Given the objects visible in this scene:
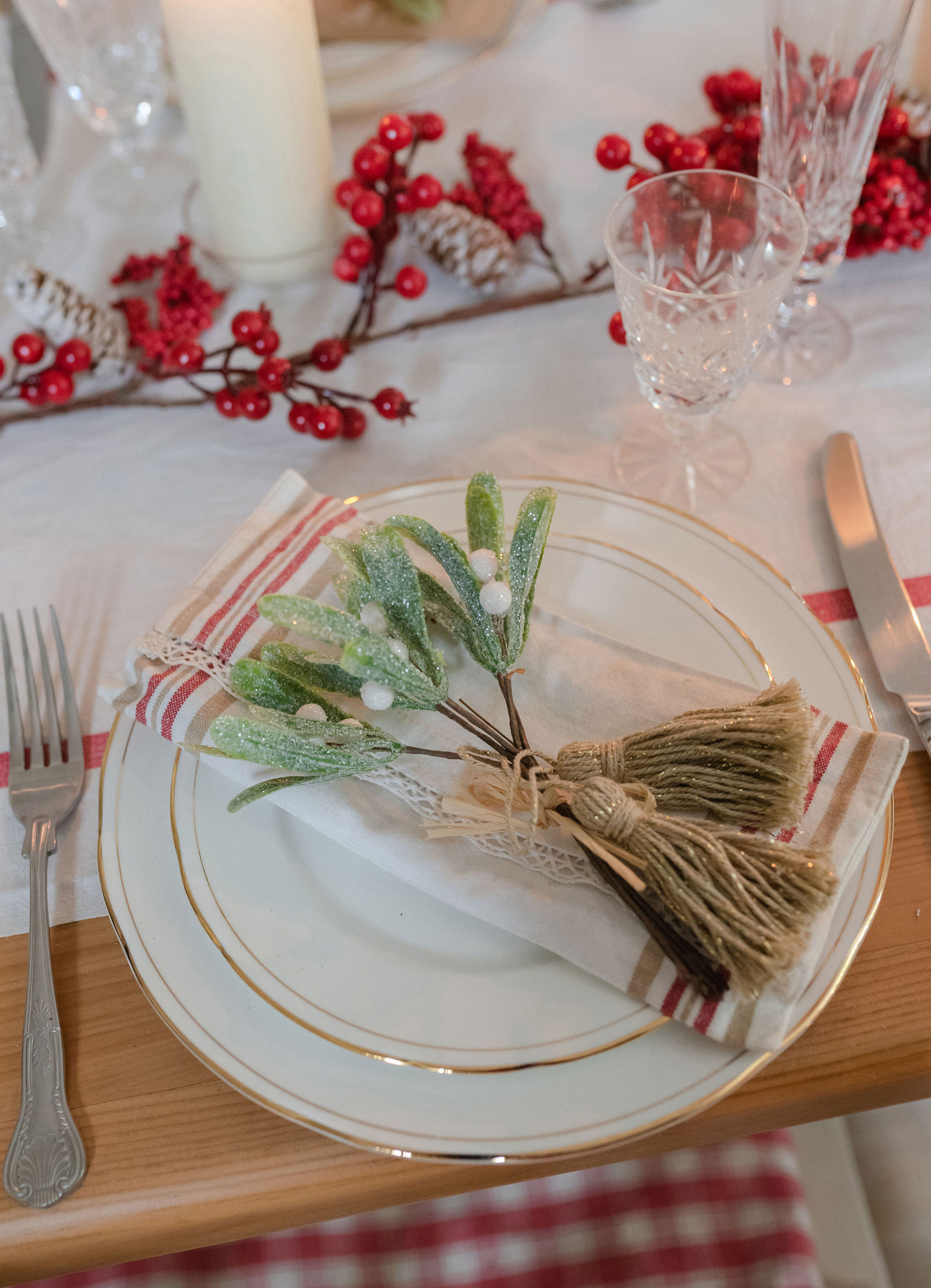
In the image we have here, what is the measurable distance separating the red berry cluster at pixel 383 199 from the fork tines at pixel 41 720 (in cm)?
39

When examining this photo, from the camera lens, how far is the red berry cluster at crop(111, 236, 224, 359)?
813mm

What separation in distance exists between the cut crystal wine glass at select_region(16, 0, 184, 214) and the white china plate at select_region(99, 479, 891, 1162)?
68 centimetres

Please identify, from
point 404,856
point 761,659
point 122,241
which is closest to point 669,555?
point 761,659

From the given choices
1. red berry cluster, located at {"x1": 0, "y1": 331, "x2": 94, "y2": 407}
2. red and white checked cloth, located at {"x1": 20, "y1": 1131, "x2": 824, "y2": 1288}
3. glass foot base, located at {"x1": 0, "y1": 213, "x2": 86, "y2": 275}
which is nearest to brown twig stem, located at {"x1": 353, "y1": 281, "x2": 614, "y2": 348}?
red berry cluster, located at {"x1": 0, "y1": 331, "x2": 94, "y2": 407}

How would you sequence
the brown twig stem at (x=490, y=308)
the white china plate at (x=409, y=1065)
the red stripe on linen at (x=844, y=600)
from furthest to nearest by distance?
the brown twig stem at (x=490, y=308), the red stripe on linen at (x=844, y=600), the white china plate at (x=409, y=1065)

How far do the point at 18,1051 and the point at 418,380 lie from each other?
1.83ft

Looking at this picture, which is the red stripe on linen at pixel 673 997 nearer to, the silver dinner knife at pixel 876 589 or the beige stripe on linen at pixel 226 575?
the silver dinner knife at pixel 876 589

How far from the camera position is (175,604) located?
21.9 inches

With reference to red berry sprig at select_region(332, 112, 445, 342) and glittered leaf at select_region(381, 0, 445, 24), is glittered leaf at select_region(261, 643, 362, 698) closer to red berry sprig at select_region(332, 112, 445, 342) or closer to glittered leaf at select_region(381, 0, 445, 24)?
red berry sprig at select_region(332, 112, 445, 342)

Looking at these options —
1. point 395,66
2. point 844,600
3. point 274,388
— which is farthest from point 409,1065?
point 395,66

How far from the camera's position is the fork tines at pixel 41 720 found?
581mm

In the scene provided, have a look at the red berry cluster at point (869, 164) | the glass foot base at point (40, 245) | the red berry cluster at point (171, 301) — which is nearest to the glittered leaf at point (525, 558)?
the red berry cluster at point (869, 164)

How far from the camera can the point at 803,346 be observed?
773 millimetres

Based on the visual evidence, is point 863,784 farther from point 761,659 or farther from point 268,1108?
point 268,1108
